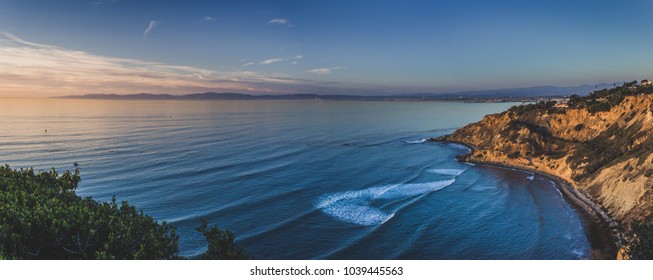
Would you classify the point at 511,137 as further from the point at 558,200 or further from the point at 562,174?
the point at 558,200

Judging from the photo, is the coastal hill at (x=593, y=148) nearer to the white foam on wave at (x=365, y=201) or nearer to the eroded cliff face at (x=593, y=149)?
the eroded cliff face at (x=593, y=149)

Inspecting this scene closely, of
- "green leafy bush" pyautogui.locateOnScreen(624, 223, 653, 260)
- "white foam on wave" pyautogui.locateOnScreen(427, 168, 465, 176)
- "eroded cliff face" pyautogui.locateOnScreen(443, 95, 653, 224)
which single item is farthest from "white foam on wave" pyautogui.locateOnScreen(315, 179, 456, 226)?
"green leafy bush" pyautogui.locateOnScreen(624, 223, 653, 260)

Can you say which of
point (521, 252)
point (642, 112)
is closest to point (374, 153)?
point (642, 112)

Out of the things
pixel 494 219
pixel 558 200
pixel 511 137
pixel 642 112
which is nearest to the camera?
pixel 494 219

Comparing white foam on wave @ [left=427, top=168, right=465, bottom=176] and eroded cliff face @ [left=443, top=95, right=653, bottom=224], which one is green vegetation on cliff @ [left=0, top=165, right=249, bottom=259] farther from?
white foam on wave @ [left=427, top=168, right=465, bottom=176]

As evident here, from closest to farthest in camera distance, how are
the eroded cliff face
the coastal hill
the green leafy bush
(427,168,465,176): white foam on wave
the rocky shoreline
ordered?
the green leafy bush
the rocky shoreline
the coastal hill
the eroded cliff face
(427,168,465,176): white foam on wave
